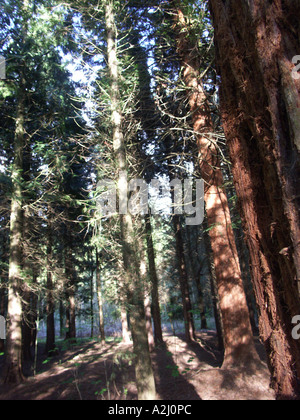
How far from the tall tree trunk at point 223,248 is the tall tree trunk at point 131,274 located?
2.05m

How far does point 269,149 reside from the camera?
146 cm

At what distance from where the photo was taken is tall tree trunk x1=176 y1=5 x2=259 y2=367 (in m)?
6.21

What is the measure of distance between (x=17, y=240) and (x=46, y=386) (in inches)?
206

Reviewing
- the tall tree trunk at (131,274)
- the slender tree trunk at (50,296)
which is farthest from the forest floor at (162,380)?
the slender tree trunk at (50,296)

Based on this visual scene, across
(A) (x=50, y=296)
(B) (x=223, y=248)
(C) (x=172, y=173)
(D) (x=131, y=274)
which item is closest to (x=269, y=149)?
(D) (x=131, y=274)

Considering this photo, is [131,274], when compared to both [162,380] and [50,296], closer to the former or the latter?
[162,380]

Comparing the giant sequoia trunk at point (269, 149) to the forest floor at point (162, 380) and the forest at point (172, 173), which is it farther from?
the forest floor at point (162, 380)

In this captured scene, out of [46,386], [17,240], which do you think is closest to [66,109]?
[17,240]

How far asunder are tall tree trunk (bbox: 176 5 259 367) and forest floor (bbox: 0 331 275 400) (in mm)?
561

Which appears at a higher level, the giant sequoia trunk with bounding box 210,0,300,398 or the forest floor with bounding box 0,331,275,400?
the giant sequoia trunk with bounding box 210,0,300,398

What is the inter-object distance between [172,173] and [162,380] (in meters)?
6.89

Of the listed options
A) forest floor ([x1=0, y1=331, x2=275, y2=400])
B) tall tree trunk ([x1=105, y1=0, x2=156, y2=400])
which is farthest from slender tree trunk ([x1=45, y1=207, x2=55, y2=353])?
tall tree trunk ([x1=105, y1=0, x2=156, y2=400])

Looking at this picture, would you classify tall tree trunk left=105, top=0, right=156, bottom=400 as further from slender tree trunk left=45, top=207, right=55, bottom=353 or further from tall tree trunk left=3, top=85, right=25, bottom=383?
slender tree trunk left=45, top=207, right=55, bottom=353

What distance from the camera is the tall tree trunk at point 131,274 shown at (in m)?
5.82
